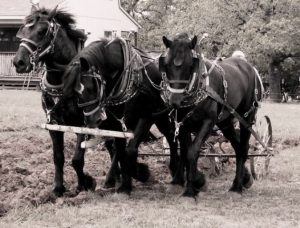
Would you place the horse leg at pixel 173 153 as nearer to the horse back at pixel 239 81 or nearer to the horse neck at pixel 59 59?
the horse back at pixel 239 81

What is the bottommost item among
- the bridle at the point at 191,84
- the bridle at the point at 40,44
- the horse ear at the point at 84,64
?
the bridle at the point at 191,84

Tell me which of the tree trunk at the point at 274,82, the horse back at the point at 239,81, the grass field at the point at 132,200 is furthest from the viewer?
the tree trunk at the point at 274,82

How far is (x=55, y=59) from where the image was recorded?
767cm

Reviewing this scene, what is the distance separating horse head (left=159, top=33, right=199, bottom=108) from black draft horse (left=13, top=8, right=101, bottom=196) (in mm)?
1132

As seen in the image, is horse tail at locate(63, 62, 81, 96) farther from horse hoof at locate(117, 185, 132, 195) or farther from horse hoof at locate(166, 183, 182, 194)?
horse hoof at locate(166, 183, 182, 194)

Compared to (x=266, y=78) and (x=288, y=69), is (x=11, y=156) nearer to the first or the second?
(x=288, y=69)

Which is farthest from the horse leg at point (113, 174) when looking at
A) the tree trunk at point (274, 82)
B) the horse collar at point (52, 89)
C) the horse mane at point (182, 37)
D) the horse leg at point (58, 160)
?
the tree trunk at point (274, 82)

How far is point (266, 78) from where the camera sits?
1887 inches

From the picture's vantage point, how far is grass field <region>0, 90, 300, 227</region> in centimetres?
640

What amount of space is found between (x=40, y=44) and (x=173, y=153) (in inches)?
109

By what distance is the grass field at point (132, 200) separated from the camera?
6.40 m

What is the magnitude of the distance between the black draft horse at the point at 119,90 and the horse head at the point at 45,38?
41 centimetres

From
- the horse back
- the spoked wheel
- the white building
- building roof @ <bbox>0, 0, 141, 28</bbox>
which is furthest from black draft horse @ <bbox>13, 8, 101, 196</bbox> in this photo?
building roof @ <bbox>0, 0, 141, 28</bbox>

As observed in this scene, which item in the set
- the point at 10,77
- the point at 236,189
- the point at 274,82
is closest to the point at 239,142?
the point at 236,189
